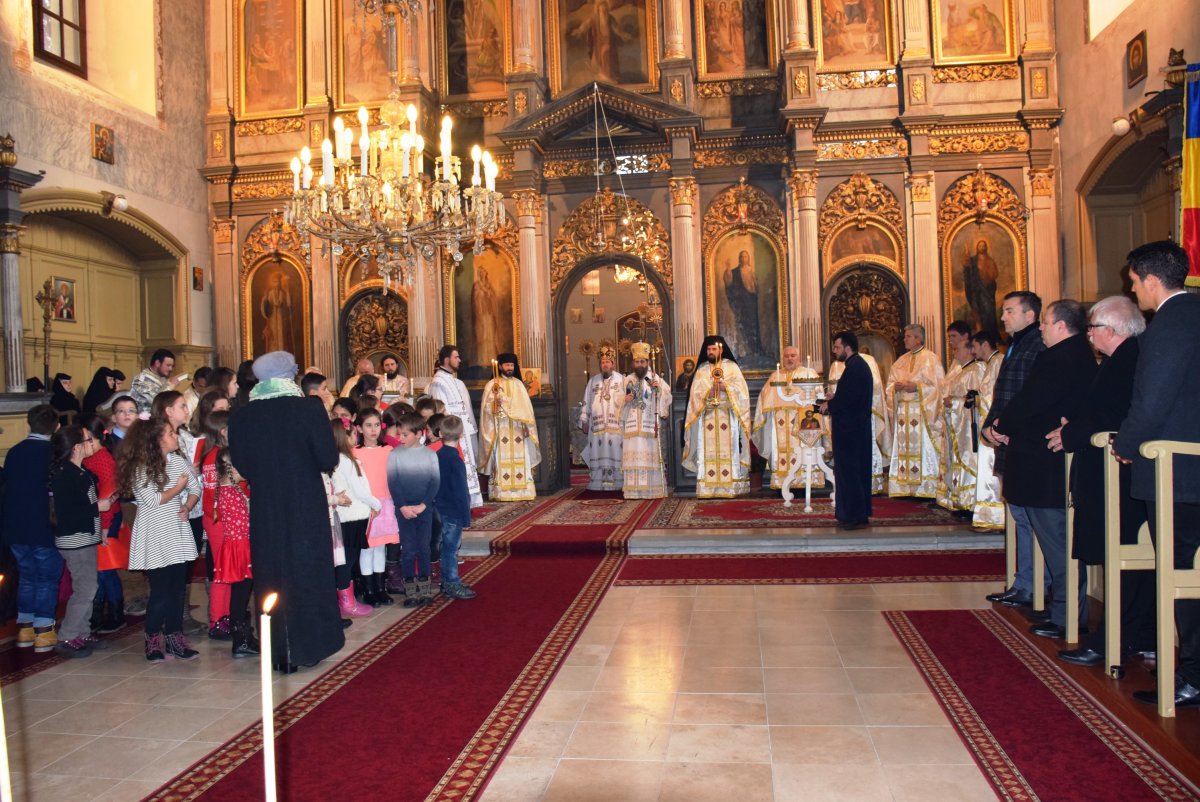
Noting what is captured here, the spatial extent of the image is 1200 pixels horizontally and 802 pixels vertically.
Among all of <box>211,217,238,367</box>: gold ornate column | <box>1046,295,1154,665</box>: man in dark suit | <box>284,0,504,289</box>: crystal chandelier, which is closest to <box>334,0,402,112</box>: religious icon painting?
<box>211,217,238,367</box>: gold ornate column

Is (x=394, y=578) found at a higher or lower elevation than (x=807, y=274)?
lower

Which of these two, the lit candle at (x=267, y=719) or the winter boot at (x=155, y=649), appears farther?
the winter boot at (x=155, y=649)

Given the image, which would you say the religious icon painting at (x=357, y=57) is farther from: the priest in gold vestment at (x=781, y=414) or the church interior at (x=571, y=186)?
the priest in gold vestment at (x=781, y=414)

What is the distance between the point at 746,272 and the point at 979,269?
11.5 ft

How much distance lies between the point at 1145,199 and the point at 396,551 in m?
12.0

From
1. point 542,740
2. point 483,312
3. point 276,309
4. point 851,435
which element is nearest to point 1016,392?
point 851,435

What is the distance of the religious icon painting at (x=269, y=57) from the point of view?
15.7m

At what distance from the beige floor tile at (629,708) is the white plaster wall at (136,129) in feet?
37.2

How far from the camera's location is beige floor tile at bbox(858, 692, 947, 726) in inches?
169

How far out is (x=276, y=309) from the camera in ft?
51.7

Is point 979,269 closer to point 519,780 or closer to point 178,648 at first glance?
point 178,648

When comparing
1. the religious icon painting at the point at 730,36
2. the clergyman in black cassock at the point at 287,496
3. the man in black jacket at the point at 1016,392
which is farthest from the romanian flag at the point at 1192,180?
the religious icon painting at the point at 730,36

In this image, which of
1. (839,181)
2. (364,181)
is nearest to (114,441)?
(364,181)

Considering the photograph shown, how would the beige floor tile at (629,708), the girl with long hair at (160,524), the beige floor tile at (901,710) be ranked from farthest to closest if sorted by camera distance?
the girl with long hair at (160,524)
the beige floor tile at (629,708)
the beige floor tile at (901,710)
